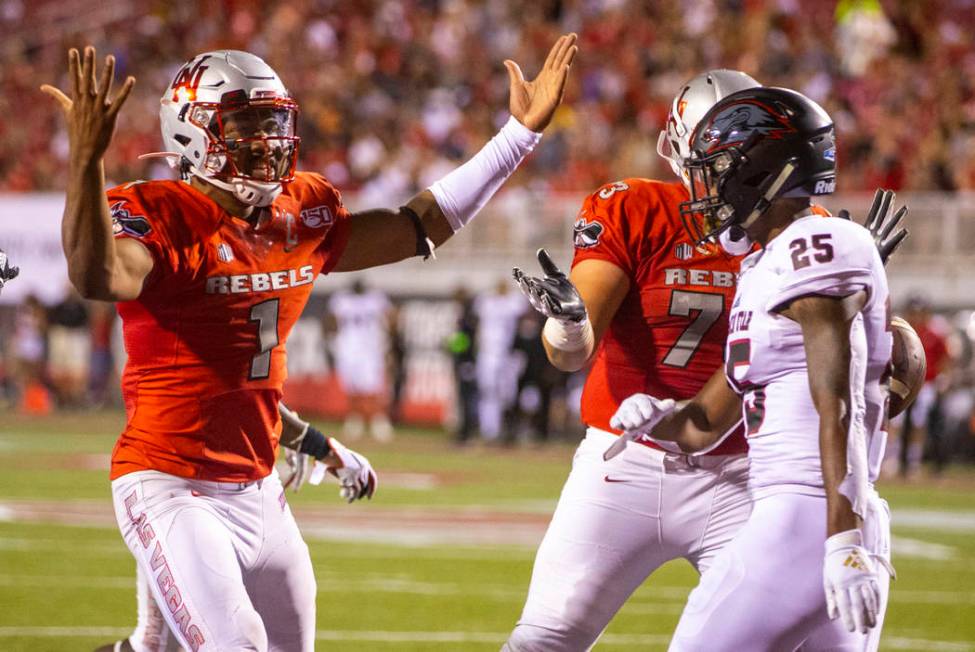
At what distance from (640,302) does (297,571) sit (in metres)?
1.20

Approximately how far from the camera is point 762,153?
3.49 m

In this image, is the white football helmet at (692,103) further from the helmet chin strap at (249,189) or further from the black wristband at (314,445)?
the black wristband at (314,445)

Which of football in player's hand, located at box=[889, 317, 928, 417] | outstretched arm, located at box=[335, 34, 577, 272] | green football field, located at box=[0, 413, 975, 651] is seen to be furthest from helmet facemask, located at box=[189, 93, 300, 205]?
green football field, located at box=[0, 413, 975, 651]

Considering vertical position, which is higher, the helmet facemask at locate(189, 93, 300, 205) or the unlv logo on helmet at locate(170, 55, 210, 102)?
the unlv logo on helmet at locate(170, 55, 210, 102)

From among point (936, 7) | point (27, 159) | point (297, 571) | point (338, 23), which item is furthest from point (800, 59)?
point (297, 571)

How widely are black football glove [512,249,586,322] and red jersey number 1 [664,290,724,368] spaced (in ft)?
1.42

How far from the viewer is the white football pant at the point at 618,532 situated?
4.04 m

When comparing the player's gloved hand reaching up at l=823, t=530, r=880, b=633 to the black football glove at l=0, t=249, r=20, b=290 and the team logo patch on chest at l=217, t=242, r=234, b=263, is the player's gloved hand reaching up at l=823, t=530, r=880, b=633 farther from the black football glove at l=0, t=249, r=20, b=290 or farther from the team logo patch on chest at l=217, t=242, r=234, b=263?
the black football glove at l=0, t=249, r=20, b=290

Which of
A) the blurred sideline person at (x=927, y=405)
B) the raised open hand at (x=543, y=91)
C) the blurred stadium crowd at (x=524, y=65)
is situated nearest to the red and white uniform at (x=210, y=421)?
the raised open hand at (x=543, y=91)

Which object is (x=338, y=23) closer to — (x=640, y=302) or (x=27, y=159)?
(x=27, y=159)

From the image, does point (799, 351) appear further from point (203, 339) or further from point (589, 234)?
point (203, 339)

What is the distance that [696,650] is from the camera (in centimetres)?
327

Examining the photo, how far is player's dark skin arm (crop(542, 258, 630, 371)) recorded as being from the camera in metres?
4.17

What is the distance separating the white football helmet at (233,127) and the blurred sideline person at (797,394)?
115 centimetres
